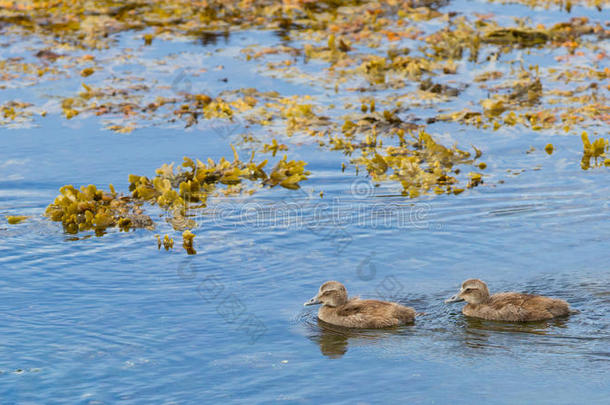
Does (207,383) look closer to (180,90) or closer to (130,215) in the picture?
(130,215)

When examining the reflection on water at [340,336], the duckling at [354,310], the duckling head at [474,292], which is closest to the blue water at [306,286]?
the reflection on water at [340,336]

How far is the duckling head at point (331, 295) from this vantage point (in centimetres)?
1014

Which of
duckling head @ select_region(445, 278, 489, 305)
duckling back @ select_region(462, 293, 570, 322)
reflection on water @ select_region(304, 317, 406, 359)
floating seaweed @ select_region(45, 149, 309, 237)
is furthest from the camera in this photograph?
floating seaweed @ select_region(45, 149, 309, 237)

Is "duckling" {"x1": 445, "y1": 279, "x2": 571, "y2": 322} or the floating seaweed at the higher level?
the floating seaweed

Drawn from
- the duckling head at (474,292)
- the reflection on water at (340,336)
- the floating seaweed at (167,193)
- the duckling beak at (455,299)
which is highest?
the floating seaweed at (167,193)

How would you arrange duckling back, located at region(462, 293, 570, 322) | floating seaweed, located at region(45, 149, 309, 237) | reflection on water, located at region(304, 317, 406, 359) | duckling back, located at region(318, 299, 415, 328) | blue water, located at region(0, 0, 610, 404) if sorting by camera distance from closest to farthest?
1. blue water, located at region(0, 0, 610, 404)
2. reflection on water, located at region(304, 317, 406, 359)
3. duckling back, located at region(462, 293, 570, 322)
4. duckling back, located at region(318, 299, 415, 328)
5. floating seaweed, located at region(45, 149, 309, 237)

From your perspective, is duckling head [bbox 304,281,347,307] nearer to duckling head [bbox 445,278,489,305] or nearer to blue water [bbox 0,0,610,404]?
blue water [bbox 0,0,610,404]

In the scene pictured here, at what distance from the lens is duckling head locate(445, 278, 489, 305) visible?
10.1 m

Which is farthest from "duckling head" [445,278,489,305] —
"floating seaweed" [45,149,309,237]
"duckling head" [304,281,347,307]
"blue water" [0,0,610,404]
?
"floating seaweed" [45,149,309,237]

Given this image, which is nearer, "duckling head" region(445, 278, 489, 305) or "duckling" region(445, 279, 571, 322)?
"duckling" region(445, 279, 571, 322)

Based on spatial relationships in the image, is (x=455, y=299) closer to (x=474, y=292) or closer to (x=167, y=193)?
(x=474, y=292)

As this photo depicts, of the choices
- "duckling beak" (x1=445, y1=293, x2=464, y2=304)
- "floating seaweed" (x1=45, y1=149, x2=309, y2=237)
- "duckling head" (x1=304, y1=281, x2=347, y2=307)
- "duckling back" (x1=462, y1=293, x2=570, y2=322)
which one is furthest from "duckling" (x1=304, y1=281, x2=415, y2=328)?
"floating seaweed" (x1=45, y1=149, x2=309, y2=237)

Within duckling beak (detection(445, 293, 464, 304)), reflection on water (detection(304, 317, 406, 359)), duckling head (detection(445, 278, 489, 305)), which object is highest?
duckling head (detection(445, 278, 489, 305))

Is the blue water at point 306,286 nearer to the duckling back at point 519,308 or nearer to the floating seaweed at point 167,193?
the duckling back at point 519,308
